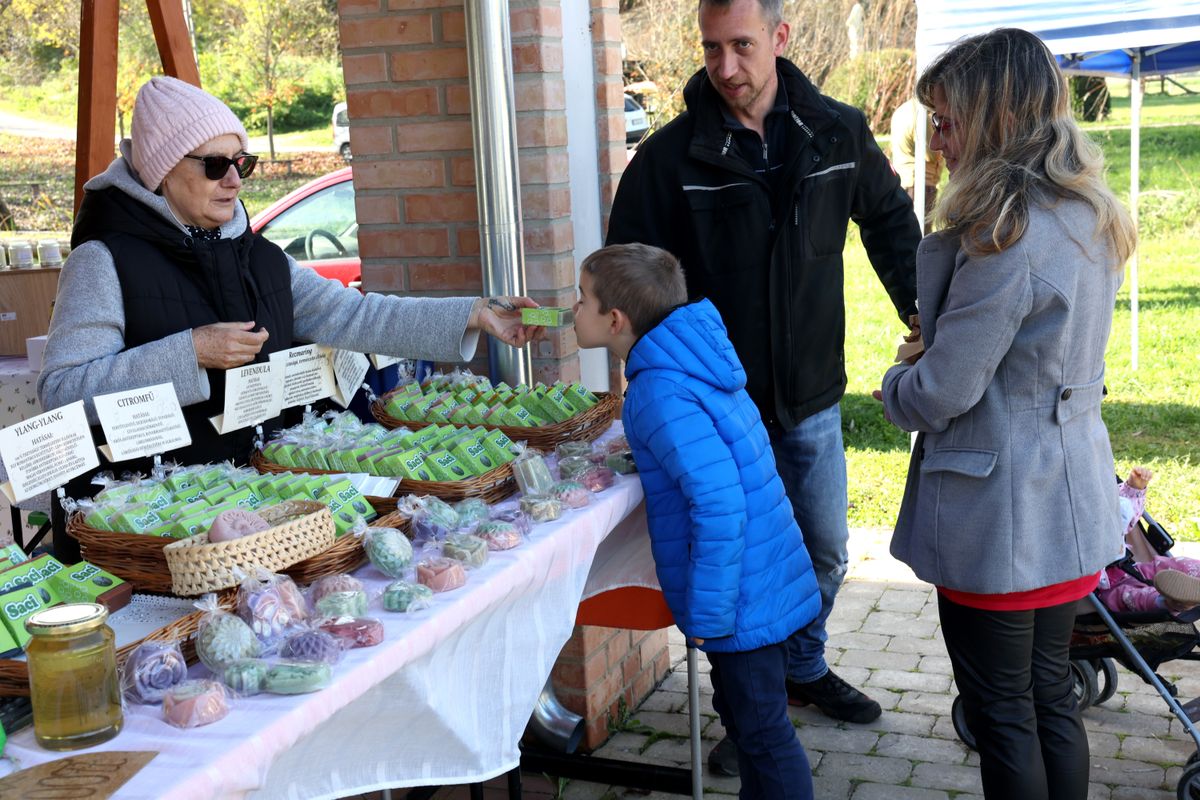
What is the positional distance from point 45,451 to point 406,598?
2.26 ft

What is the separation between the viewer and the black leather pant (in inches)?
92.8

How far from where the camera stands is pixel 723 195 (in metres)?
3.13

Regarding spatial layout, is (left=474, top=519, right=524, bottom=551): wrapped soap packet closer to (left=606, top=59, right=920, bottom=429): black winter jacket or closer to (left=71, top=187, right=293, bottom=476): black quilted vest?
(left=71, top=187, right=293, bottom=476): black quilted vest

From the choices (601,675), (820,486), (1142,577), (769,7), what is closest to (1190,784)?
(1142,577)

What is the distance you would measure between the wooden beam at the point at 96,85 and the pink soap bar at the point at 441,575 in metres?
3.49

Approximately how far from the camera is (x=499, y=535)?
7.00 ft

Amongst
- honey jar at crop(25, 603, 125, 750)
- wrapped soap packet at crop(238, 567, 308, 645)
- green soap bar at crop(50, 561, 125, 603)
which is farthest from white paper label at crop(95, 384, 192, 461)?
honey jar at crop(25, 603, 125, 750)

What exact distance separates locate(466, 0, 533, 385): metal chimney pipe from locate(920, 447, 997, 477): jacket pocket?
1.34 meters

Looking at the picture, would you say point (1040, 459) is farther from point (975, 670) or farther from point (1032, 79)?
point (1032, 79)

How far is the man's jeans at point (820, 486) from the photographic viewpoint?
336 cm

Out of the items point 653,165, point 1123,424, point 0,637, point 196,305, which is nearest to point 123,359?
point 196,305

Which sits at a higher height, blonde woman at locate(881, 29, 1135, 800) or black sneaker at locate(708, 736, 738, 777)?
blonde woman at locate(881, 29, 1135, 800)

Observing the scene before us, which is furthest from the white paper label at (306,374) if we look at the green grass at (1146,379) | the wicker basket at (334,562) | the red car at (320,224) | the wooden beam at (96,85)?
the red car at (320,224)

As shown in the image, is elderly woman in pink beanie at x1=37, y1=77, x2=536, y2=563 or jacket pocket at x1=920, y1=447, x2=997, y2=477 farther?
elderly woman in pink beanie at x1=37, y1=77, x2=536, y2=563
